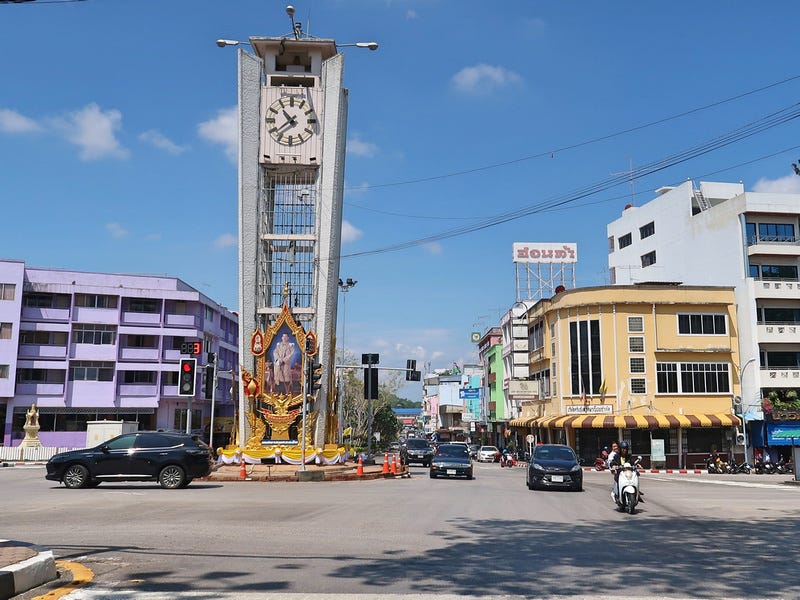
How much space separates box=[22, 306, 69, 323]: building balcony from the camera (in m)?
A: 51.5

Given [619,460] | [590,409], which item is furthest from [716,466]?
[619,460]

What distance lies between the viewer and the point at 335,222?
1383 inches

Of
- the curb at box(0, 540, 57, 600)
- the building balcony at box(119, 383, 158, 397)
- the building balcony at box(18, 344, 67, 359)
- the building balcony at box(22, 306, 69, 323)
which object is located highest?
the building balcony at box(22, 306, 69, 323)

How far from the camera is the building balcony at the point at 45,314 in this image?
51.5 meters

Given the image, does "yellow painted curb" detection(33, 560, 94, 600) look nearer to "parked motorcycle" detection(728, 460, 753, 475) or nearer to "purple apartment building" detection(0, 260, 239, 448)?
"parked motorcycle" detection(728, 460, 753, 475)

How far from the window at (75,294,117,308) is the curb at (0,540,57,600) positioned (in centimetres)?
4921

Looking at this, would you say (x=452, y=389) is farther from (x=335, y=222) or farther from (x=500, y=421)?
(x=335, y=222)

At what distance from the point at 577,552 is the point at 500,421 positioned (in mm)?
64901

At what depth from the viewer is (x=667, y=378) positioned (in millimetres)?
46094

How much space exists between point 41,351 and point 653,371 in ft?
142

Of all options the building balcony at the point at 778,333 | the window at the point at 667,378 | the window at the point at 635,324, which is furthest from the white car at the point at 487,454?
the building balcony at the point at 778,333

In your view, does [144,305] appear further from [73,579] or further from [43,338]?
[73,579]

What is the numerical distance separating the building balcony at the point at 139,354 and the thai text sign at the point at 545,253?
3308cm

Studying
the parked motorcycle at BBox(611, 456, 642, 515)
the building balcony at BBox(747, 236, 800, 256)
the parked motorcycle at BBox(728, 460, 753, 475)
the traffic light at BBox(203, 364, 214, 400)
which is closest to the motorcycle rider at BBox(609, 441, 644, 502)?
the parked motorcycle at BBox(611, 456, 642, 515)
